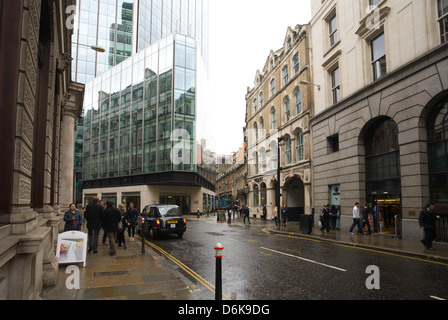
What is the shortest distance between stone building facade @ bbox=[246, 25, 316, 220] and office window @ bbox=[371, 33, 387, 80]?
4.69m

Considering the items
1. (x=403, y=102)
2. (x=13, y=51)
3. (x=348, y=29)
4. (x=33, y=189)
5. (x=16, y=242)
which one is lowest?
(x=16, y=242)

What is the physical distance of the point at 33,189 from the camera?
7.07 meters

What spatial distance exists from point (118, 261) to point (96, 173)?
4334 centimetres

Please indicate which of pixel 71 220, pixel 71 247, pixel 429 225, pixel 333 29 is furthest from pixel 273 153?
pixel 71 247

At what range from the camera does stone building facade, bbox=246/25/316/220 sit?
2458 cm

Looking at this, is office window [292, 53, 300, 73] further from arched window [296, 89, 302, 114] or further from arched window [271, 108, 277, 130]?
arched window [271, 108, 277, 130]

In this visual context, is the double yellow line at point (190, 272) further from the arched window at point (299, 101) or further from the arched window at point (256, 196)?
the arched window at point (256, 196)

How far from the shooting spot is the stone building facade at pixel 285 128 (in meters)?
24.6

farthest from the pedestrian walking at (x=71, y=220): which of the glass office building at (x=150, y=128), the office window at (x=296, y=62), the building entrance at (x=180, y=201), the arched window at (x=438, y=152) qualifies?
the building entrance at (x=180, y=201)

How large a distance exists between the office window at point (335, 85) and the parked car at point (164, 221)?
44.5ft

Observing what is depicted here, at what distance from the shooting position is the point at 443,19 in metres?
12.8

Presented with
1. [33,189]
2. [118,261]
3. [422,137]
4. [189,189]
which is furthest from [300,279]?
[189,189]

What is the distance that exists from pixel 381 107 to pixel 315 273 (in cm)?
1193
